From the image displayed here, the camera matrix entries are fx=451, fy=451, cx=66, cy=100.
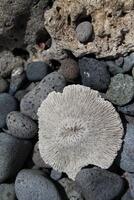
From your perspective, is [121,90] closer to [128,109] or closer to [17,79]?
[128,109]

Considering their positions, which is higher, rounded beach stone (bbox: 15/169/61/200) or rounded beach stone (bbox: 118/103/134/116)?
rounded beach stone (bbox: 118/103/134/116)

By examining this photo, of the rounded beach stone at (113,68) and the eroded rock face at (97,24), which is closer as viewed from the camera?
the eroded rock face at (97,24)

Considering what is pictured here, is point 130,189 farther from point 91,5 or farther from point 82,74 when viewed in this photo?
point 91,5

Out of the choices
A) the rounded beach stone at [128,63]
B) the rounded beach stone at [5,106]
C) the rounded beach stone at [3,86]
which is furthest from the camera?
the rounded beach stone at [3,86]

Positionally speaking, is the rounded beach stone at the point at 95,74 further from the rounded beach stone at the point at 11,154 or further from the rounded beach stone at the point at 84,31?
the rounded beach stone at the point at 11,154

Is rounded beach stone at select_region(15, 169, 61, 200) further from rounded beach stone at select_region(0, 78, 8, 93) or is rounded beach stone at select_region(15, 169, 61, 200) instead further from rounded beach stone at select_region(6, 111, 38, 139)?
rounded beach stone at select_region(0, 78, 8, 93)

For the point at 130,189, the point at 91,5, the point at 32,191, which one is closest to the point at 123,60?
the point at 91,5

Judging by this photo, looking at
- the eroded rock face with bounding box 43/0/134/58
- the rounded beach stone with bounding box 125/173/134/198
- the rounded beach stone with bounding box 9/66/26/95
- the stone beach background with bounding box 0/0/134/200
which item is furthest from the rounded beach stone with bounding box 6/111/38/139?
the rounded beach stone with bounding box 125/173/134/198

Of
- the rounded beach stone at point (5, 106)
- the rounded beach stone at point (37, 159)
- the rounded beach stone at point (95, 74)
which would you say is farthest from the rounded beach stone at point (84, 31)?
the rounded beach stone at point (37, 159)
